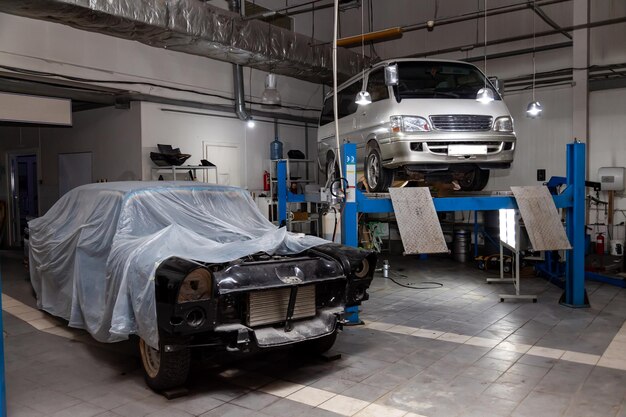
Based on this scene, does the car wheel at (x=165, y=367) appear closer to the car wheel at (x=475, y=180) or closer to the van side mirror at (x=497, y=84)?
the car wheel at (x=475, y=180)

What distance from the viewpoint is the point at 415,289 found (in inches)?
310

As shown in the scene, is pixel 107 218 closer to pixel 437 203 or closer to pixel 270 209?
pixel 437 203

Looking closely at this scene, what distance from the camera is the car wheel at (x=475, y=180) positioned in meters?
7.64

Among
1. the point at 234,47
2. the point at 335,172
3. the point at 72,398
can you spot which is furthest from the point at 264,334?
the point at 234,47

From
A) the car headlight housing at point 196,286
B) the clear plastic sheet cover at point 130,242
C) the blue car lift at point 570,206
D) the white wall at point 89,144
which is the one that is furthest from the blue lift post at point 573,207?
the white wall at point 89,144

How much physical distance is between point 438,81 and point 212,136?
218 inches

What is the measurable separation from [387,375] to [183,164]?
7.21 meters

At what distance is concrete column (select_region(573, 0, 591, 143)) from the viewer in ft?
33.6

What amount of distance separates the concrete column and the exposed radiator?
28.0 ft

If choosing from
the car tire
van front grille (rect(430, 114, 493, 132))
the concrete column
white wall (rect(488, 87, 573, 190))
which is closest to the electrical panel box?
the concrete column

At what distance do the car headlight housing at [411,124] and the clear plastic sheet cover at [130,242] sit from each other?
217cm

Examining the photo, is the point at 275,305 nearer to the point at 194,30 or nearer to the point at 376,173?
the point at 376,173

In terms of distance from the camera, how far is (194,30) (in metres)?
7.89

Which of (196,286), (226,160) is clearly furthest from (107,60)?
(196,286)
